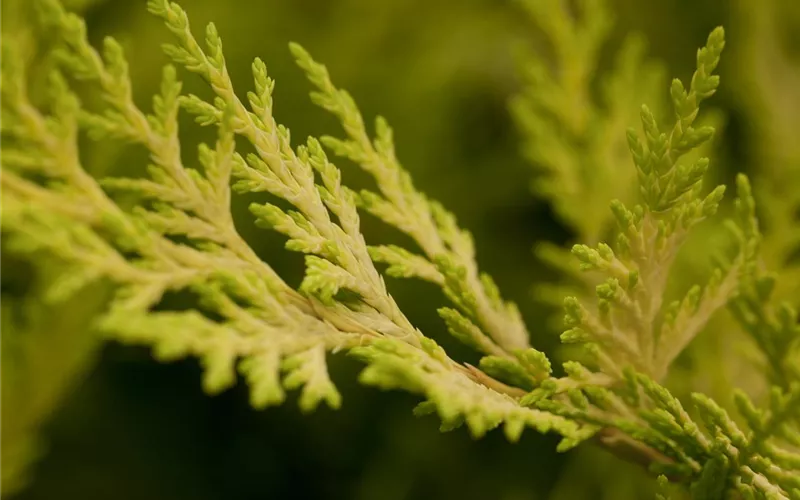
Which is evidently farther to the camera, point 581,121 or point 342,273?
point 581,121

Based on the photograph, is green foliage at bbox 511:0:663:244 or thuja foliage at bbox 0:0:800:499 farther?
green foliage at bbox 511:0:663:244

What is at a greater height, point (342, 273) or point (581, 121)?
point (581, 121)

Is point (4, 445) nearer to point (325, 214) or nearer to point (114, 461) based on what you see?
point (114, 461)

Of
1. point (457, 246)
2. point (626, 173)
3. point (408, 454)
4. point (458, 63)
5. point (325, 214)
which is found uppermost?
point (458, 63)

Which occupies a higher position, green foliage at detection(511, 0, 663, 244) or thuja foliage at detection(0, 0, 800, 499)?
green foliage at detection(511, 0, 663, 244)

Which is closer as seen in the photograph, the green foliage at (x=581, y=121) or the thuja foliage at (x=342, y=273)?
the thuja foliage at (x=342, y=273)

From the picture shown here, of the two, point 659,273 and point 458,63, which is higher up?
point 458,63

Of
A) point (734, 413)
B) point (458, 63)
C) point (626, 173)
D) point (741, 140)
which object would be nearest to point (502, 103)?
point (458, 63)

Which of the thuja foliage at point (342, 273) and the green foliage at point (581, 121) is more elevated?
the green foliage at point (581, 121)
